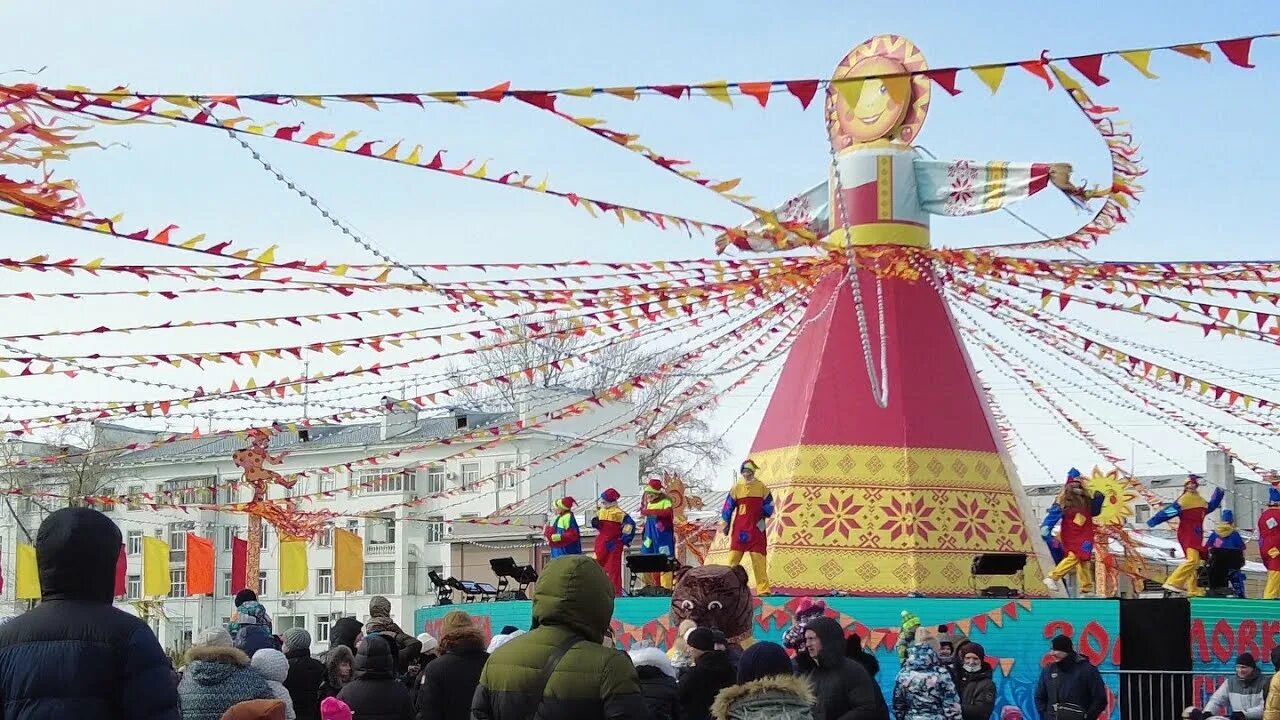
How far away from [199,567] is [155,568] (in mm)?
1943

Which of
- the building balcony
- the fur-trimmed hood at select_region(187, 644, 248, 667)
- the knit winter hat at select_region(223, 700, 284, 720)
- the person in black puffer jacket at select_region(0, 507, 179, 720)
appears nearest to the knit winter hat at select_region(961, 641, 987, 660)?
the fur-trimmed hood at select_region(187, 644, 248, 667)

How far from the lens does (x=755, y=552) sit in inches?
698

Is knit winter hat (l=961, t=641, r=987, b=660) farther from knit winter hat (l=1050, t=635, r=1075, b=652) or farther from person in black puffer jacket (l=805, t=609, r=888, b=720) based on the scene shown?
person in black puffer jacket (l=805, t=609, r=888, b=720)

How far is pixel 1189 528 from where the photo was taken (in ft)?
61.4

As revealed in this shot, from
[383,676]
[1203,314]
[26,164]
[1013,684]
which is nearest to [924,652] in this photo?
[383,676]

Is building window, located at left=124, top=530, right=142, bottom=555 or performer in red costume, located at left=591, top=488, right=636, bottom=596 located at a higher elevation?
performer in red costume, located at left=591, top=488, right=636, bottom=596

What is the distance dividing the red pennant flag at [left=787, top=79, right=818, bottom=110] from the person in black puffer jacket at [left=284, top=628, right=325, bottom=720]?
13.5ft

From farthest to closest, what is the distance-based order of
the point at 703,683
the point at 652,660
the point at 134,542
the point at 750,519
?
the point at 134,542
the point at 750,519
the point at 703,683
the point at 652,660

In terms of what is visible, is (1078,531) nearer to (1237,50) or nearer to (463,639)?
(1237,50)

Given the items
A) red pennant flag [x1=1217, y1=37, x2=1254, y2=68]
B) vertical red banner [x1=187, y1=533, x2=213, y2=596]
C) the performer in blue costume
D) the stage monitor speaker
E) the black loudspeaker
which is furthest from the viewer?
vertical red banner [x1=187, y1=533, x2=213, y2=596]

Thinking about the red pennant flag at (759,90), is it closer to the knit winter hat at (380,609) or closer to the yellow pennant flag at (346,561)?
the knit winter hat at (380,609)

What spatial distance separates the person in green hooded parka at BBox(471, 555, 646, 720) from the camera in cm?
522

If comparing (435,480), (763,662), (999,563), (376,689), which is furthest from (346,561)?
(763,662)

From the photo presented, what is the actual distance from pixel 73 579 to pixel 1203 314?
1414 cm
